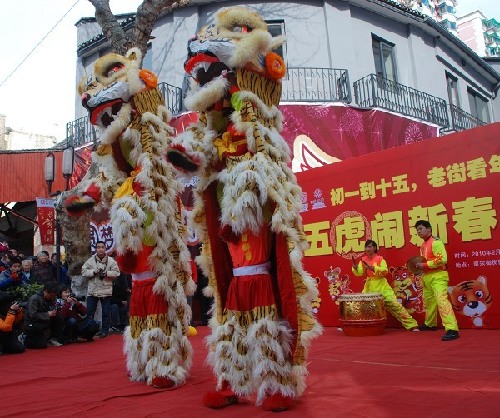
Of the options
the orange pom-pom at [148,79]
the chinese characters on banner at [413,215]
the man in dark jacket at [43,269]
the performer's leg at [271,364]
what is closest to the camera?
the performer's leg at [271,364]

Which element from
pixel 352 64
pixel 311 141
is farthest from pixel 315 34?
pixel 311 141

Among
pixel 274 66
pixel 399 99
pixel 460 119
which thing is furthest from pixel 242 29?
pixel 460 119

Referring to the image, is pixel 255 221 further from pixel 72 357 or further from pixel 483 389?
pixel 72 357

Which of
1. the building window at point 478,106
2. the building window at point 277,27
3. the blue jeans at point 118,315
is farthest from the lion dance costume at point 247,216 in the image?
the building window at point 478,106

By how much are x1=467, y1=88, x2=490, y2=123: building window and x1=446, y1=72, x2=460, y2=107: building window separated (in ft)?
3.89

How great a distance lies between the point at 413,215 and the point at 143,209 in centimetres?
373

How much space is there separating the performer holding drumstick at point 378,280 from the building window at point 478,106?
11.2 meters

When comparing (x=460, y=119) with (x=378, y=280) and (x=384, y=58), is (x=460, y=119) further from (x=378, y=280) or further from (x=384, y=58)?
(x=378, y=280)

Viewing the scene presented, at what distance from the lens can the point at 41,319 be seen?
18.6 feet

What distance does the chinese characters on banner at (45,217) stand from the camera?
8164 mm

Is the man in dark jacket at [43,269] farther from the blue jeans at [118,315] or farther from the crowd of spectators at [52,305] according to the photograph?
the blue jeans at [118,315]

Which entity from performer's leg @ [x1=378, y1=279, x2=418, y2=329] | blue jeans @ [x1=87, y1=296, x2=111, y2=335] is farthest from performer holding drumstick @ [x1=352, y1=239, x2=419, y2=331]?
blue jeans @ [x1=87, y1=296, x2=111, y2=335]

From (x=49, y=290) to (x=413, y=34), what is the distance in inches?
429

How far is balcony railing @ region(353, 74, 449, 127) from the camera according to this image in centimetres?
1060
